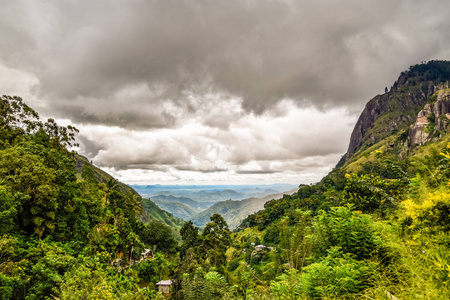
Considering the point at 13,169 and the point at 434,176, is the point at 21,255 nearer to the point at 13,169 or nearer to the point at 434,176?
the point at 13,169

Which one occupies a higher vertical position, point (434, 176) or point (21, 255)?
point (434, 176)

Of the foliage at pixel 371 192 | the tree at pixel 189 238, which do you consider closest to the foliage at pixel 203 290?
the foliage at pixel 371 192

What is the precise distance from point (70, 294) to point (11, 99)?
43034mm

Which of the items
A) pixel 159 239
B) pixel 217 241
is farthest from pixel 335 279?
pixel 159 239

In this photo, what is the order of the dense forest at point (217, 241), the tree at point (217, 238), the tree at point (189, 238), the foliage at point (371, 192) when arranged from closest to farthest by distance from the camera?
the dense forest at point (217, 241), the foliage at point (371, 192), the tree at point (217, 238), the tree at point (189, 238)

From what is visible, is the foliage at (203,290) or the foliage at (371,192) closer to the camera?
the foliage at (203,290)

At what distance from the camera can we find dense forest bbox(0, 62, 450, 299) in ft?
16.7

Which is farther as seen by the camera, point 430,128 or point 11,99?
point 430,128

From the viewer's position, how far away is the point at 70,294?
33.6ft

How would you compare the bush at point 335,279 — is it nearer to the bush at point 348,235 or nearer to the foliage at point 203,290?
the bush at point 348,235

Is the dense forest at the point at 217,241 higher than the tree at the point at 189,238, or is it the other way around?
the dense forest at the point at 217,241

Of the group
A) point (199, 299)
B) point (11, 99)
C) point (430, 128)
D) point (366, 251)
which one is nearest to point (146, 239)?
point (11, 99)

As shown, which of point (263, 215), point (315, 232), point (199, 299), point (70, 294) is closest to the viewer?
point (199, 299)

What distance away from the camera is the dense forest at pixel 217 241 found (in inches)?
200
